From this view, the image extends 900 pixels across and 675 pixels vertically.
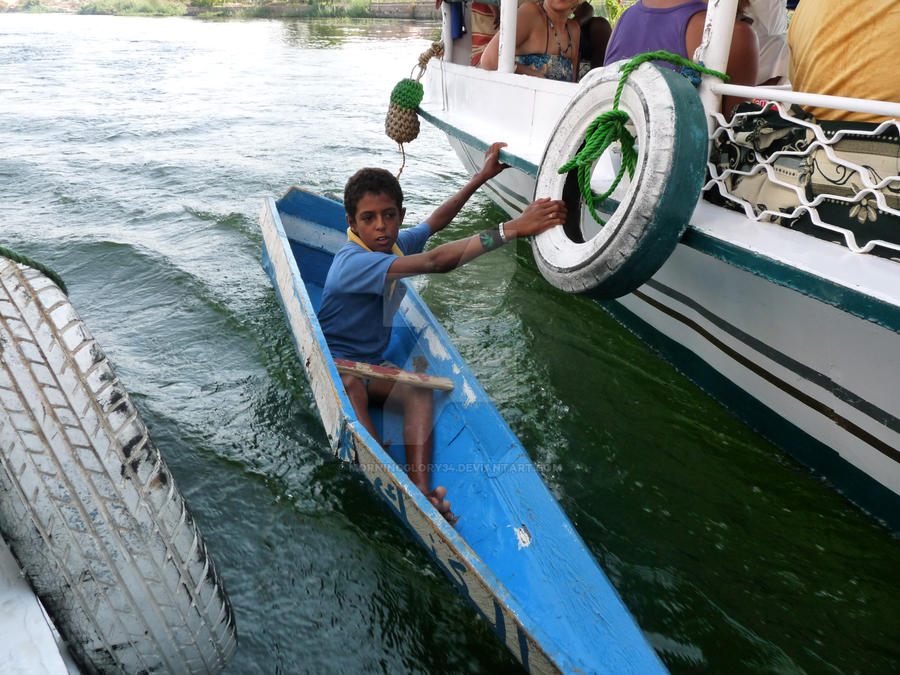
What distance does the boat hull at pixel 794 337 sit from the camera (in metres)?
1.78

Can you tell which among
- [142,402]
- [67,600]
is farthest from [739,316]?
[142,402]

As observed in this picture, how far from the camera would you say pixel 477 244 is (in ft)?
8.03

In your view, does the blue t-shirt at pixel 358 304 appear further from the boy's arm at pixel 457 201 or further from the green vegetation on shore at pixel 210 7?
the green vegetation on shore at pixel 210 7

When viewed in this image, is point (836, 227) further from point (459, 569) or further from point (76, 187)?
point (76, 187)

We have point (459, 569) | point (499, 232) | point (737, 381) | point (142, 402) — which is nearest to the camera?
point (459, 569)

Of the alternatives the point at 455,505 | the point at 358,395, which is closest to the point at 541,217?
the point at 358,395

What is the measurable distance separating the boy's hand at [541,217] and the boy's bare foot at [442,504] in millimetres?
1073

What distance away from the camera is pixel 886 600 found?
2172 mm

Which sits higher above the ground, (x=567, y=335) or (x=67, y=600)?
(x=67, y=600)

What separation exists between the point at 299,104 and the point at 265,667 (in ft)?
36.1

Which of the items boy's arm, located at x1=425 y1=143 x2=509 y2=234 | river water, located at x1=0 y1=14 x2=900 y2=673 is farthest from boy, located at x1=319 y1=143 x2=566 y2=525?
river water, located at x1=0 y1=14 x2=900 y2=673

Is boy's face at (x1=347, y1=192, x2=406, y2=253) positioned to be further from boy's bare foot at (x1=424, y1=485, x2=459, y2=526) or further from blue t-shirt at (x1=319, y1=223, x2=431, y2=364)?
boy's bare foot at (x1=424, y1=485, x2=459, y2=526)

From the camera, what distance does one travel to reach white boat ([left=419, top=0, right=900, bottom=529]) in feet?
5.86

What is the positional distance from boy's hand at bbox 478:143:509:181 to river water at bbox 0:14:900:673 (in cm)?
107
